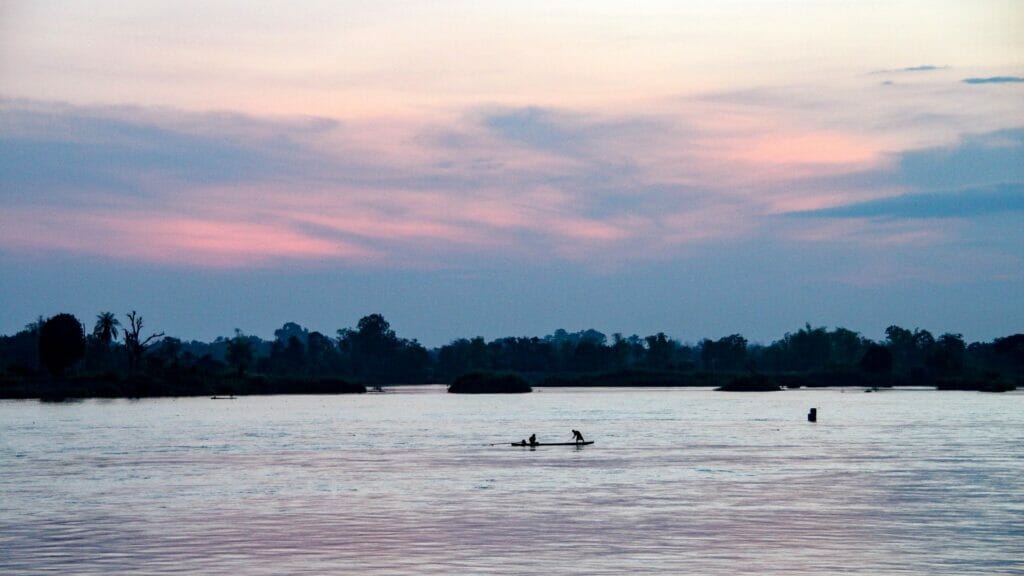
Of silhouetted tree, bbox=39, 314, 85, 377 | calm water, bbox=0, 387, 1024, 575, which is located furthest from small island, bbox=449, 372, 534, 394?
calm water, bbox=0, 387, 1024, 575

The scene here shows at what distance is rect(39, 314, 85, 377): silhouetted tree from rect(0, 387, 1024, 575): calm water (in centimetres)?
7777

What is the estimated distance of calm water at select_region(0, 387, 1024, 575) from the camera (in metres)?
31.4

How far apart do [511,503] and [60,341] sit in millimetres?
132963

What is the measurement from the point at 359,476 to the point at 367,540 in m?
19.8

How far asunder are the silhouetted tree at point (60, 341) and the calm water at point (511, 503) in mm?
77767

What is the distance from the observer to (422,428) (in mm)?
96812

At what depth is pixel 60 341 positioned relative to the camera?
16162 centimetres

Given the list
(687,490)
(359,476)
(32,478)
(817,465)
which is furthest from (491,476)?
(32,478)

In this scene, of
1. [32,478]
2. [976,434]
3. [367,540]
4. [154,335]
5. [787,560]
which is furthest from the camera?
[154,335]

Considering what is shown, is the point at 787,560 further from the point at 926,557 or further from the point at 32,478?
the point at 32,478

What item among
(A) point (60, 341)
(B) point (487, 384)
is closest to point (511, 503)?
(A) point (60, 341)

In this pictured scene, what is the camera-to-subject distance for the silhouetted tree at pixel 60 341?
16161 cm

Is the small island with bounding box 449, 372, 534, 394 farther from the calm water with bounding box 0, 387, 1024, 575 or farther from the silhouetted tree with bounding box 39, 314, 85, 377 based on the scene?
the calm water with bounding box 0, 387, 1024, 575

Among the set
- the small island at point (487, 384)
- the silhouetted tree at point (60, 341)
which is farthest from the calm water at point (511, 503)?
the small island at point (487, 384)
